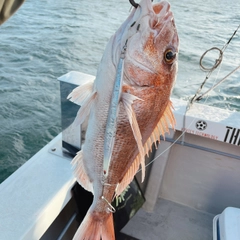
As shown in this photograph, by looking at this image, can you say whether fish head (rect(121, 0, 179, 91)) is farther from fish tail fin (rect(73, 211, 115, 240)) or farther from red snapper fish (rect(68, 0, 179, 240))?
fish tail fin (rect(73, 211, 115, 240))

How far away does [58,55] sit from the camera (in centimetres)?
843

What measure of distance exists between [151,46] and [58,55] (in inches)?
302

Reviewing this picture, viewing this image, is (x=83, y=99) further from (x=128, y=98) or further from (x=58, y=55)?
(x=58, y=55)

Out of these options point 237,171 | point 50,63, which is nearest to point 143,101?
point 237,171

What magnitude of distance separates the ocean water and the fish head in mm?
3559

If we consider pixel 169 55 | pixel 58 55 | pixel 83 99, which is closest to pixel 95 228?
pixel 83 99

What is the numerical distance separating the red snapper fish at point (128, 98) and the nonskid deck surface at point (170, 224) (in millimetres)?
1288

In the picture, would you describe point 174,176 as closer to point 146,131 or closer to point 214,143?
point 214,143

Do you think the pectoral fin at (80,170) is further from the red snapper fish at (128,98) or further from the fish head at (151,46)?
the fish head at (151,46)

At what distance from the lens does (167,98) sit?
1.26 metres

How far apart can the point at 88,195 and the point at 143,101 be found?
1.00 metres

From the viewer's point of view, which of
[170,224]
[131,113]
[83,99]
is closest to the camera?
[131,113]

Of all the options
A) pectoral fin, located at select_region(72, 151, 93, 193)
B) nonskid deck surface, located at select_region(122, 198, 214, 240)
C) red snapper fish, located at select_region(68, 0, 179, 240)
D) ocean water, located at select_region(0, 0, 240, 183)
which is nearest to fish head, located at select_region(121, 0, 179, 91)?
red snapper fish, located at select_region(68, 0, 179, 240)

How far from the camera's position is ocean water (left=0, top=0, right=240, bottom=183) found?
526cm
